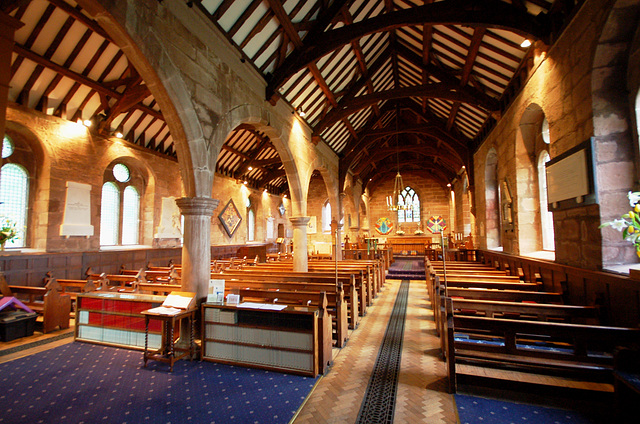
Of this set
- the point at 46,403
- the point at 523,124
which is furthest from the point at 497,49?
the point at 46,403

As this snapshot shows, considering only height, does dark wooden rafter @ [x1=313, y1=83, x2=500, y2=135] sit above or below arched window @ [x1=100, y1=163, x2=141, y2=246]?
above

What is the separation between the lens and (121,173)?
A: 365 inches

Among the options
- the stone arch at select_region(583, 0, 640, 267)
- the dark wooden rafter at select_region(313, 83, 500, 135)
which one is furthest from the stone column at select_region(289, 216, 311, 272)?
the stone arch at select_region(583, 0, 640, 267)

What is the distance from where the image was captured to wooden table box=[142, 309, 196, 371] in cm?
349

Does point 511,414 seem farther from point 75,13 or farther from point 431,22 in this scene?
point 75,13

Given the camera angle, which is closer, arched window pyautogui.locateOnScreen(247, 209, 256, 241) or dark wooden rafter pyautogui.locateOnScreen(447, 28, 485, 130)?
dark wooden rafter pyautogui.locateOnScreen(447, 28, 485, 130)

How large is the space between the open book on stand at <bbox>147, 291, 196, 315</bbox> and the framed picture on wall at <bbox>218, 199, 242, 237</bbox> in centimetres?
880

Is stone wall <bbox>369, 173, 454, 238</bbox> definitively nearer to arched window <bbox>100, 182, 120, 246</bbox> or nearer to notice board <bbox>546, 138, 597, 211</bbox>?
arched window <bbox>100, 182, 120, 246</bbox>

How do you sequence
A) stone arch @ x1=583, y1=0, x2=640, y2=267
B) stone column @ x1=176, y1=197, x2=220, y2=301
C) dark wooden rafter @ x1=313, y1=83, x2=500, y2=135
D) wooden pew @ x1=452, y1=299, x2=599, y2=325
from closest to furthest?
wooden pew @ x1=452, y1=299, x2=599, y2=325, stone arch @ x1=583, y1=0, x2=640, y2=267, stone column @ x1=176, y1=197, x2=220, y2=301, dark wooden rafter @ x1=313, y1=83, x2=500, y2=135

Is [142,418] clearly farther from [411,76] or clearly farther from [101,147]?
[411,76]

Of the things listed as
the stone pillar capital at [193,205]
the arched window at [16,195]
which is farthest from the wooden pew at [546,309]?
the arched window at [16,195]

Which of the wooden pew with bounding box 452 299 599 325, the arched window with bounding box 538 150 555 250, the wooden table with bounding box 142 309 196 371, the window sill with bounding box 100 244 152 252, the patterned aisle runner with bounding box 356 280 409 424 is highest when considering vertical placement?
the arched window with bounding box 538 150 555 250

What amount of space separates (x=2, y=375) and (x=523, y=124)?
331 inches

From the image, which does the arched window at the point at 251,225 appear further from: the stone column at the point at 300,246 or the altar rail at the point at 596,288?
the altar rail at the point at 596,288
